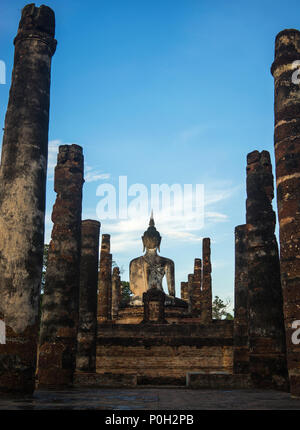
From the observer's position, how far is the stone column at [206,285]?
2124cm

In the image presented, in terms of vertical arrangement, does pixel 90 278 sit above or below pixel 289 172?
below

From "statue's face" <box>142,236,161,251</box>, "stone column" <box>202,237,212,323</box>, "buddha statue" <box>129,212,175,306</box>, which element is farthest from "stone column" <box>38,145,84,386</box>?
"statue's face" <box>142,236,161,251</box>

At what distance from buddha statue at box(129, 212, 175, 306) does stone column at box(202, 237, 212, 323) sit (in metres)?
4.47

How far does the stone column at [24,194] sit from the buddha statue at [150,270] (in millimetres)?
20011

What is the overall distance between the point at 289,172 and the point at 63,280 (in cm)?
543

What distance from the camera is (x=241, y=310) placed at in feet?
46.3

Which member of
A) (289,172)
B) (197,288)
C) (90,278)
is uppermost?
(289,172)

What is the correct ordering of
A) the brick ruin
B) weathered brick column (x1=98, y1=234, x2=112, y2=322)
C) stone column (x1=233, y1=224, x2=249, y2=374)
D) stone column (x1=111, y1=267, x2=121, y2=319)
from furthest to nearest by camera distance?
stone column (x1=111, y1=267, x2=121, y2=319) → weathered brick column (x1=98, y1=234, x2=112, y2=322) → stone column (x1=233, y1=224, x2=249, y2=374) → the brick ruin

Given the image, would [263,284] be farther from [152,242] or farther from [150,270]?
[152,242]

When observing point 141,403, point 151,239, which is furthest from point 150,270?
point 141,403

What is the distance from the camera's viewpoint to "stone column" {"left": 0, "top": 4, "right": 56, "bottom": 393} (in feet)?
21.0
